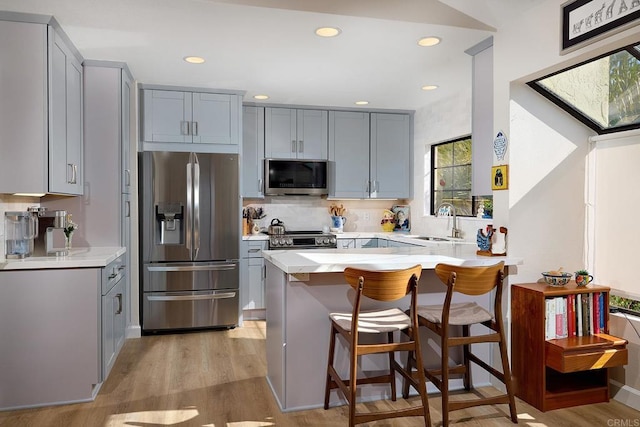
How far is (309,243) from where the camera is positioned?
5.04 m

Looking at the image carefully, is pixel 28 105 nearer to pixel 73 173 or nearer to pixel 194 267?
pixel 73 173

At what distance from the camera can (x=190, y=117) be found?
15.2 feet

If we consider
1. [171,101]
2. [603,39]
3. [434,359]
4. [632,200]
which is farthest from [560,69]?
[171,101]

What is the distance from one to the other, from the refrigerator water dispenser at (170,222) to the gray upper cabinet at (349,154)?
178 cm

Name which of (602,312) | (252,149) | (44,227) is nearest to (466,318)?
(602,312)

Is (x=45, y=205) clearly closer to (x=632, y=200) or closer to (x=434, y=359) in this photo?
(x=434, y=359)

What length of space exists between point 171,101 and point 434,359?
3.37m

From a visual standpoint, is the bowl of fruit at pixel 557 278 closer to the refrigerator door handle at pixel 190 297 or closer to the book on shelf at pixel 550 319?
the book on shelf at pixel 550 319

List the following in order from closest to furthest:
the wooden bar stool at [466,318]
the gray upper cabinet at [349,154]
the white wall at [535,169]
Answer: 1. the wooden bar stool at [466,318]
2. the white wall at [535,169]
3. the gray upper cabinet at [349,154]

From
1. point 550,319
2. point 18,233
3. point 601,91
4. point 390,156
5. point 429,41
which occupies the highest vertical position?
point 429,41

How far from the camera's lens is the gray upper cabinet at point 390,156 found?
556 centimetres

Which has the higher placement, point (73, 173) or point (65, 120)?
point (65, 120)

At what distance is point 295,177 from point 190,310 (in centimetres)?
183

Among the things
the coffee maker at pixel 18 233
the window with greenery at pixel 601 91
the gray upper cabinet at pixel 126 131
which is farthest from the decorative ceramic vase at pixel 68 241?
the window with greenery at pixel 601 91
